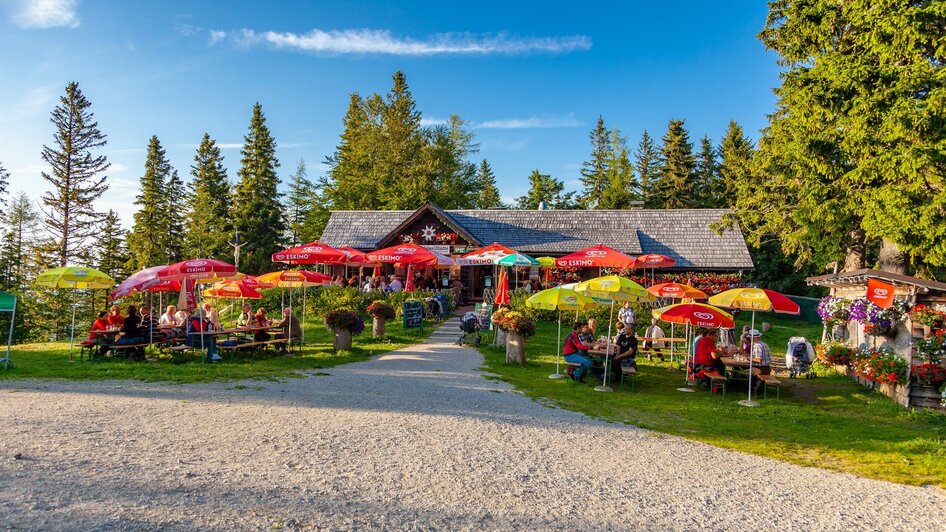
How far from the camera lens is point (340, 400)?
30.7ft

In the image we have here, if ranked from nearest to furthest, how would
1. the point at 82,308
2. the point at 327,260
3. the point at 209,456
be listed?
the point at 209,456
the point at 327,260
the point at 82,308

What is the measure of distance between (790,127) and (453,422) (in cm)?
1704

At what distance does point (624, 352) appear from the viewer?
1268 cm

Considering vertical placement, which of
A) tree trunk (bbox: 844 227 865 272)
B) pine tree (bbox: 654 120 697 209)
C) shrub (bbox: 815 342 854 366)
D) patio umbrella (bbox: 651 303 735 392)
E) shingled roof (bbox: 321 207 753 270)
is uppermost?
pine tree (bbox: 654 120 697 209)

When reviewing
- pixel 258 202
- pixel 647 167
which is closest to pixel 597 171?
pixel 647 167

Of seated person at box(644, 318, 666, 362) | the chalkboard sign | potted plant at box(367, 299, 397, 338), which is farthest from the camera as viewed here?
the chalkboard sign

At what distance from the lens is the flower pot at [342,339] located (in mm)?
15227

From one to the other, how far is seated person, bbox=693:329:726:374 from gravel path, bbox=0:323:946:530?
4.63 metres

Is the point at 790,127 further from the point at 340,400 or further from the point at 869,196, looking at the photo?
the point at 340,400

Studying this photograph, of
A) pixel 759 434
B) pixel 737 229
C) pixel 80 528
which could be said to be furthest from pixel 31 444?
pixel 737 229

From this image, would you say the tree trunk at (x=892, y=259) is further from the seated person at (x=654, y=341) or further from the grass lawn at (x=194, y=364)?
the grass lawn at (x=194, y=364)

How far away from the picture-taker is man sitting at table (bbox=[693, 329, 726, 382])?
12.3m

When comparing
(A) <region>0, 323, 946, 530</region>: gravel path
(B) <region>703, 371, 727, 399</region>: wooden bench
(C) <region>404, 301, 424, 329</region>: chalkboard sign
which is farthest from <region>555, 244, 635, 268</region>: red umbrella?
(A) <region>0, 323, 946, 530</region>: gravel path

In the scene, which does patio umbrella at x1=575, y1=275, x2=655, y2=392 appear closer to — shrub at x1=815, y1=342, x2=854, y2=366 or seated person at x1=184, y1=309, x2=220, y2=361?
shrub at x1=815, y1=342, x2=854, y2=366
